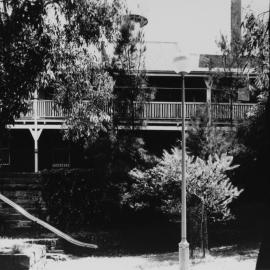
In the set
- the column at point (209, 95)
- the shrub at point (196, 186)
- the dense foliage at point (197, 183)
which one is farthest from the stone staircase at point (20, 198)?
the column at point (209, 95)

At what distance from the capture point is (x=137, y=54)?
65.9 ft

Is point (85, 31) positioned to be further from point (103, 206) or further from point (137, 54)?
point (103, 206)

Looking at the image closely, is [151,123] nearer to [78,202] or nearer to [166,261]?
[78,202]

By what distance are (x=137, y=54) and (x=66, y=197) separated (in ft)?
22.5

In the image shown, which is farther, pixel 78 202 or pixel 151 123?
pixel 151 123

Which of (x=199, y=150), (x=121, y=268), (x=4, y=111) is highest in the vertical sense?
(x=4, y=111)

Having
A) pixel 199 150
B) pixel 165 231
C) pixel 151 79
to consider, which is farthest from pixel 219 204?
pixel 151 79

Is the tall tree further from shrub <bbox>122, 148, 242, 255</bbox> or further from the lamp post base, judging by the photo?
the lamp post base

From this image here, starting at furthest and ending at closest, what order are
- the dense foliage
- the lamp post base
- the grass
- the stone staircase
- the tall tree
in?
the stone staircase, the dense foliage, the grass, the tall tree, the lamp post base

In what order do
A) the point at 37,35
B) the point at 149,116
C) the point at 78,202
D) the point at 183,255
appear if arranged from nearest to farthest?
the point at 183,255
the point at 37,35
the point at 78,202
the point at 149,116

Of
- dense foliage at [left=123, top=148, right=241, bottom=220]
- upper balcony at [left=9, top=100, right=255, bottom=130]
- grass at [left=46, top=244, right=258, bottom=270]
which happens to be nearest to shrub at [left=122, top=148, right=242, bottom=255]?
dense foliage at [left=123, top=148, right=241, bottom=220]

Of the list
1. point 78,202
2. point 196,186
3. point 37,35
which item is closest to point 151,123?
point 78,202

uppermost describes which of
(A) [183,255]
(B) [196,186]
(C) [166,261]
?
(B) [196,186]

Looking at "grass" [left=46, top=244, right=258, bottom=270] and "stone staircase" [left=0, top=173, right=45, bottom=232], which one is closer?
"grass" [left=46, top=244, right=258, bottom=270]
